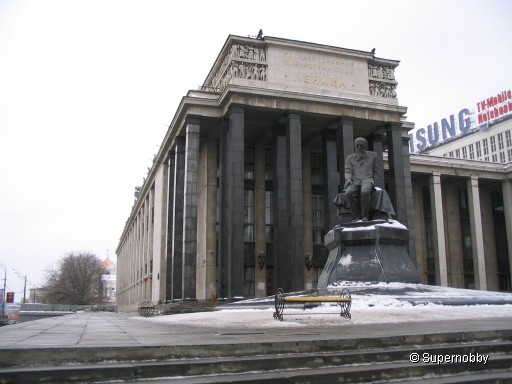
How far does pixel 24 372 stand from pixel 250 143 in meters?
37.3

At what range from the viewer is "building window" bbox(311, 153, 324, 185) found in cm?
4281

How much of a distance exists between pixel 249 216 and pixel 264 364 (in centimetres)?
3415

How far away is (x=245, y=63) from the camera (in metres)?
35.5

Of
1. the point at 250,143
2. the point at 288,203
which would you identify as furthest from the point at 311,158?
the point at 288,203

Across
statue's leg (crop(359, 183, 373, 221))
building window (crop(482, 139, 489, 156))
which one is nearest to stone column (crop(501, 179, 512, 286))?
building window (crop(482, 139, 489, 156))

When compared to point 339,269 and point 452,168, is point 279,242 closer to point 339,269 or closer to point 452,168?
point 339,269

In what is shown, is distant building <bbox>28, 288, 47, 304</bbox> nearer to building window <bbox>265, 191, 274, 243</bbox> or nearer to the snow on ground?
building window <bbox>265, 191, 274, 243</bbox>

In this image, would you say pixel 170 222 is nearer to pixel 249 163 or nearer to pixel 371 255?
pixel 249 163

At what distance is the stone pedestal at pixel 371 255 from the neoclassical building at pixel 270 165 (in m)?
14.8

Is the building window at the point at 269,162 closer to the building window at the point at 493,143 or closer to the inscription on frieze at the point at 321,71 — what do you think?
the inscription on frieze at the point at 321,71

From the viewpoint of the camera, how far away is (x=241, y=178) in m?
33.0

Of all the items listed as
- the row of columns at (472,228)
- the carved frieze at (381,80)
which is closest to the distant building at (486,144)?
the row of columns at (472,228)

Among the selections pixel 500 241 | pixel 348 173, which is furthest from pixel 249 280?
pixel 500 241

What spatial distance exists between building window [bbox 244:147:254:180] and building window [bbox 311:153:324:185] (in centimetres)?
541
